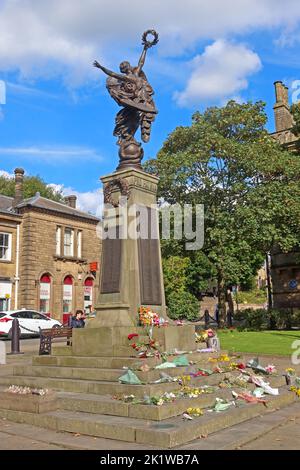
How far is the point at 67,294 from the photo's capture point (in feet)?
131

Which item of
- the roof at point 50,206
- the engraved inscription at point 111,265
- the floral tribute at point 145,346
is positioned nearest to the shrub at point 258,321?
the roof at point 50,206

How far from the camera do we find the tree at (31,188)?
53.1m

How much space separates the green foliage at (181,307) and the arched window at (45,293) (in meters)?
9.66

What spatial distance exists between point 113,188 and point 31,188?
4389 cm

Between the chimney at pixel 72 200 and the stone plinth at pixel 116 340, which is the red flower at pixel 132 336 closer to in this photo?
the stone plinth at pixel 116 340

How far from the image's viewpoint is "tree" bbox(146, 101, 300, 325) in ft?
82.4

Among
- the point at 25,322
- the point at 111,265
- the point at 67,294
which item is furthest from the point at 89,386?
the point at 67,294

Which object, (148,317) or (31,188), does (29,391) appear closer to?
(148,317)

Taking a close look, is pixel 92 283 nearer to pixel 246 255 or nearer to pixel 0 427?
pixel 246 255

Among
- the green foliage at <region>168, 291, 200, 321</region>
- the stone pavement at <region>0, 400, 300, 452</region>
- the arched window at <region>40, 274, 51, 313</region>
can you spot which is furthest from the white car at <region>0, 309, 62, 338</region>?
the stone pavement at <region>0, 400, 300, 452</region>

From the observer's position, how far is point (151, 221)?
11805mm

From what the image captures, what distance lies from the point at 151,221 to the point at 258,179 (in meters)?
16.3

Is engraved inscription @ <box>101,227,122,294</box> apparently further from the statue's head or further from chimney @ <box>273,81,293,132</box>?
chimney @ <box>273,81,293,132</box>

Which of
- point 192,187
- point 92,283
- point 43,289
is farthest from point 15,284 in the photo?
point 192,187
